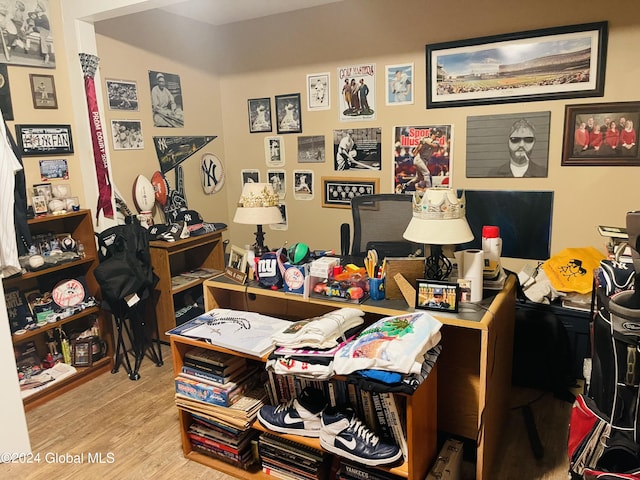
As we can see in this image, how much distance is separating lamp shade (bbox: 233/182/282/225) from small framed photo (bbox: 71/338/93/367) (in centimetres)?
142

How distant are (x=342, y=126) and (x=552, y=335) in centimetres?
220

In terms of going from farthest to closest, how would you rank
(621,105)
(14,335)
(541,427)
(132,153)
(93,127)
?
1. (132,153)
2. (93,127)
3. (621,105)
4. (14,335)
5. (541,427)

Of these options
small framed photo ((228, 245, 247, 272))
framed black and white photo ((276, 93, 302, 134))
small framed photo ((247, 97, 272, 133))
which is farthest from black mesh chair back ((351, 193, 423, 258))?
small framed photo ((247, 97, 272, 133))

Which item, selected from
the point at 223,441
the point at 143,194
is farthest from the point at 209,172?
the point at 223,441

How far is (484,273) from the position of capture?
6.68ft

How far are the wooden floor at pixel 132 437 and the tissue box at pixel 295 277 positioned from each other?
92 centimetres

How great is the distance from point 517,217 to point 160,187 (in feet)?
8.71

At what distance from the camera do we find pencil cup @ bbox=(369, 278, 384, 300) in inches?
79.3

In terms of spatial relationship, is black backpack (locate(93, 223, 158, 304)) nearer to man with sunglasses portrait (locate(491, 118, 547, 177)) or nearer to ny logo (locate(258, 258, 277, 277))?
ny logo (locate(258, 258, 277, 277))

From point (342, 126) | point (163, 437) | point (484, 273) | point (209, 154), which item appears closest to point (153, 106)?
point (209, 154)

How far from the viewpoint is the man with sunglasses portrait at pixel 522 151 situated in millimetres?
3258

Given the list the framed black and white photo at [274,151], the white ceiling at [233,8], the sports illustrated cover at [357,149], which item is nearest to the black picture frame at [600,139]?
the sports illustrated cover at [357,149]

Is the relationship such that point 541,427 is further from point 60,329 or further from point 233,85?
point 233,85

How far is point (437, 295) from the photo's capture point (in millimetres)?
1861
